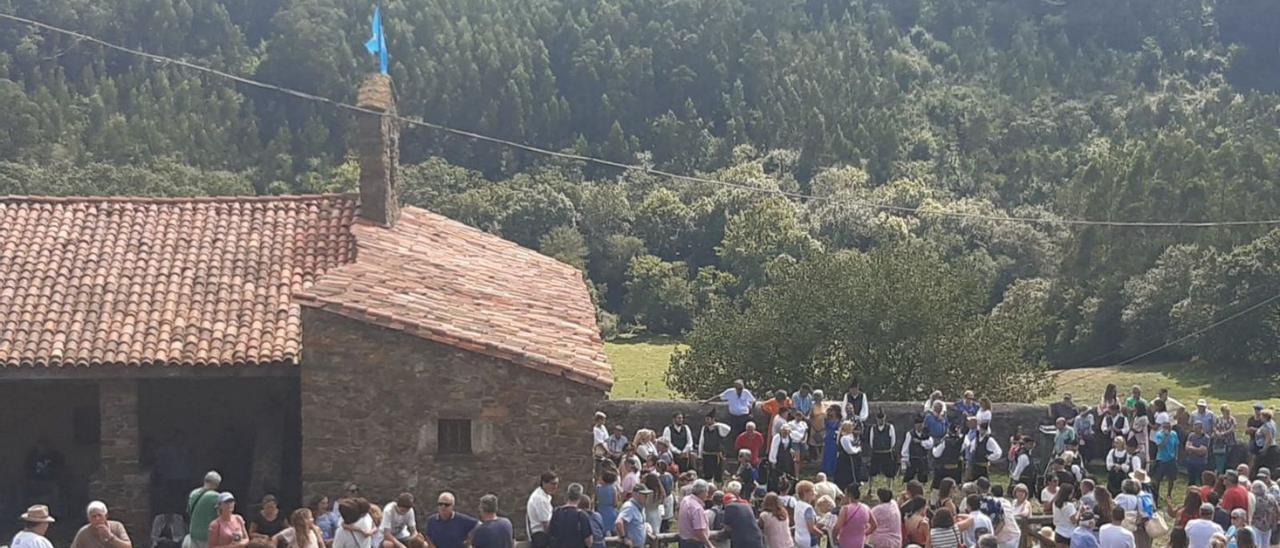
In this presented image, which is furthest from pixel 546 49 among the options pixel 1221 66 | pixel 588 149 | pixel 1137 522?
pixel 1137 522

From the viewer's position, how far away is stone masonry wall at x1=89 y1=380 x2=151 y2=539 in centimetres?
1766

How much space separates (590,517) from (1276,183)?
49111mm

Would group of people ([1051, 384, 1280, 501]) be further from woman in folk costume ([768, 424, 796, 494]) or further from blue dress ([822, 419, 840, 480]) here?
woman in folk costume ([768, 424, 796, 494])

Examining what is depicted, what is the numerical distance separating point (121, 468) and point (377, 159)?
254 inches

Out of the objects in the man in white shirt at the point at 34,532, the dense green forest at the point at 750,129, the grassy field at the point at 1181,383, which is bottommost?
the man in white shirt at the point at 34,532

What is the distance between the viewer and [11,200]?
21672mm

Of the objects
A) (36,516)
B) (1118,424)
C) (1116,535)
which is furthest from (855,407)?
(36,516)

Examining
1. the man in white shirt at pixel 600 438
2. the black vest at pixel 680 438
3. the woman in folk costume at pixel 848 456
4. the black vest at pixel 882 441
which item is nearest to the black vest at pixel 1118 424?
the black vest at pixel 882 441

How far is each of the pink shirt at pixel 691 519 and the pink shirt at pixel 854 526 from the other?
1.27 metres

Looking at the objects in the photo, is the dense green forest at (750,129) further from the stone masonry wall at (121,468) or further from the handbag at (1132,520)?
the stone masonry wall at (121,468)

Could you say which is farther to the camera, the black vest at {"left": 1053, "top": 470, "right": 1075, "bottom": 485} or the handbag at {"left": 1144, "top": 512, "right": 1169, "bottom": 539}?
the black vest at {"left": 1053, "top": 470, "right": 1075, "bottom": 485}

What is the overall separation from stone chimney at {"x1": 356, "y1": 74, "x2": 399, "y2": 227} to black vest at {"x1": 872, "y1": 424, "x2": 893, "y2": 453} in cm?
768

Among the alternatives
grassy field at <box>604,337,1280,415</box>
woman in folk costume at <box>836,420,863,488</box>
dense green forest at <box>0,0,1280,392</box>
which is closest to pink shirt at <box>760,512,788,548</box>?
woman in folk costume at <box>836,420,863,488</box>

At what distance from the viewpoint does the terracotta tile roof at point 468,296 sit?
16.9 meters
